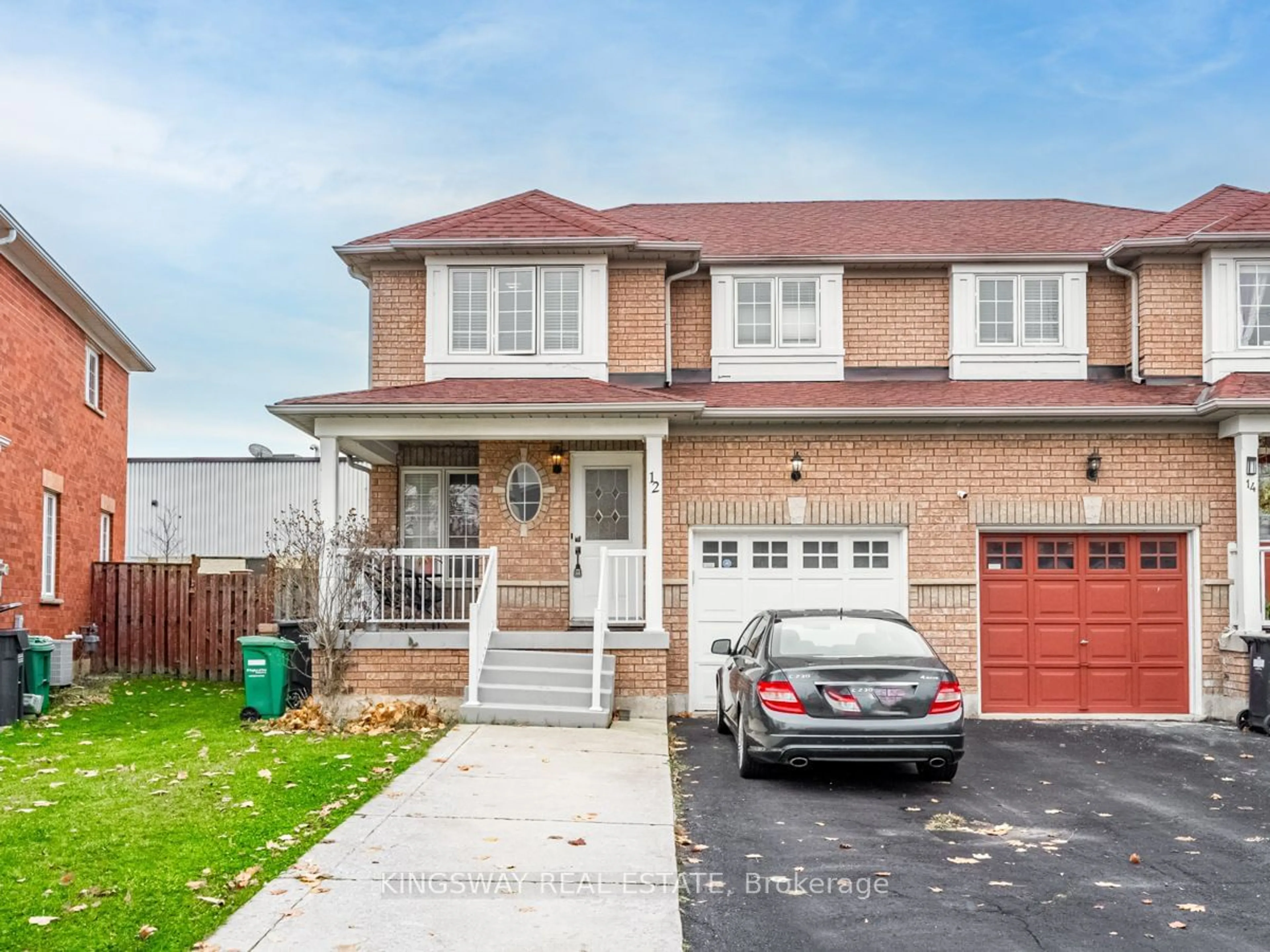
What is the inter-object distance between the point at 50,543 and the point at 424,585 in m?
6.80

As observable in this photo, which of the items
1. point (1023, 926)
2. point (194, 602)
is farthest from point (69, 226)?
point (1023, 926)

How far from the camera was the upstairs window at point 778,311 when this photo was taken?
1502 cm

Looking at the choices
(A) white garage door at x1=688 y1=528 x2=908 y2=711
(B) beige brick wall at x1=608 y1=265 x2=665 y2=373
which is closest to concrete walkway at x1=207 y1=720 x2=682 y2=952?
(A) white garage door at x1=688 y1=528 x2=908 y2=711

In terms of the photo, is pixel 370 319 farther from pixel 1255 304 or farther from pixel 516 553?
pixel 1255 304

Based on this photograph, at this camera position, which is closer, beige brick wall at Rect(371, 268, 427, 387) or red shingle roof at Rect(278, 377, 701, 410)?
red shingle roof at Rect(278, 377, 701, 410)

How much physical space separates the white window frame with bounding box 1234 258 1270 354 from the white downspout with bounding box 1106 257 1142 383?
3.64 ft

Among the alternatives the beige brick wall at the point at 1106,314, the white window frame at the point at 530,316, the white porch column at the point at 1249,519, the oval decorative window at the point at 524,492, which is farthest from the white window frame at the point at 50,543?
the white porch column at the point at 1249,519

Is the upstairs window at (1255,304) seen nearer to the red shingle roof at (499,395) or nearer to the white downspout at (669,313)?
the white downspout at (669,313)

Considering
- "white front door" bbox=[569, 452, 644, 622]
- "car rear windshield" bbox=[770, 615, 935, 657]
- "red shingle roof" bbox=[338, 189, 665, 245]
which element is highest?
"red shingle roof" bbox=[338, 189, 665, 245]

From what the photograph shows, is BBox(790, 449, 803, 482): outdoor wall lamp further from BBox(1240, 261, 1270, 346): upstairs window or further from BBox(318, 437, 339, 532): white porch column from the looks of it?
BBox(1240, 261, 1270, 346): upstairs window

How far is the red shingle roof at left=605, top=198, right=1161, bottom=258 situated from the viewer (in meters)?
15.0

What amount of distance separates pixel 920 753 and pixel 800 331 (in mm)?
7365

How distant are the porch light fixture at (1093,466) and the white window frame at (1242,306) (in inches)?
96.9

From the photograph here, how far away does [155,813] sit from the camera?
7359 mm
